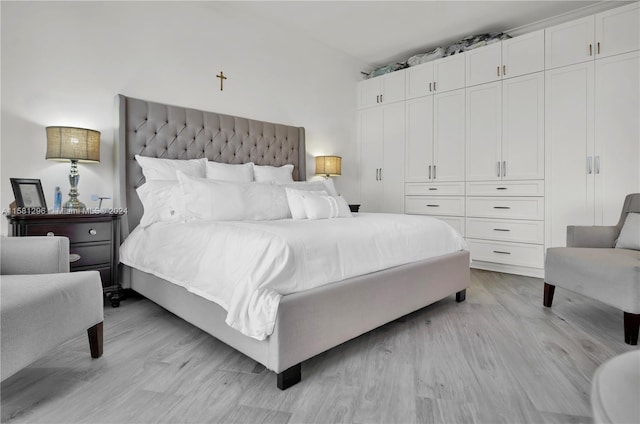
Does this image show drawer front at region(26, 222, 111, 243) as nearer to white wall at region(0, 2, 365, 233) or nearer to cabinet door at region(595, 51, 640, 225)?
white wall at region(0, 2, 365, 233)

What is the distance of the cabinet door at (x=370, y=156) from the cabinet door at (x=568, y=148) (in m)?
1.92

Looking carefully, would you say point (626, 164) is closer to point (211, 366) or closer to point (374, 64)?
point (374, 64)

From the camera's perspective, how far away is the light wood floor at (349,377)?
4.10ft

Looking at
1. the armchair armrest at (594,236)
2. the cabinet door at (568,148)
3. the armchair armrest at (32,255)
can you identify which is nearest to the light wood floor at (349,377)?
the armchair armrest at (32,255)

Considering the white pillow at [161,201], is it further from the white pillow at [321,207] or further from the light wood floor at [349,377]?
the white pillow at [321,207]

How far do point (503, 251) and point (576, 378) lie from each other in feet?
7.41

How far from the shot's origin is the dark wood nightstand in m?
2.00

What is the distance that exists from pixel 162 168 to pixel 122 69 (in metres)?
0.88

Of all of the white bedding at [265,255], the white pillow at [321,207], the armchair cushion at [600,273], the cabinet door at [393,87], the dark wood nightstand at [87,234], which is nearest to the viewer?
the white bedding at [265,255]

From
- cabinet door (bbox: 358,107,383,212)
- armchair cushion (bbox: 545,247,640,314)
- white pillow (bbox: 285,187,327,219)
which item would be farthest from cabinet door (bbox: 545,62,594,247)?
white pillow (bbox: 285,187,327,219)

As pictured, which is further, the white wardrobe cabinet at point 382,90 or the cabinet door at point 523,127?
the white wardrobe cabinet at point 382,90

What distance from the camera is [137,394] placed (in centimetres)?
136

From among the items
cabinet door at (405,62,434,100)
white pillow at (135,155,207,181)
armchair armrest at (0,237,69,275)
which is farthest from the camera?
cabinet door at (405,62,434,100)

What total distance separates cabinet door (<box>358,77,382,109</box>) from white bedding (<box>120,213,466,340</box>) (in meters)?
2.77
